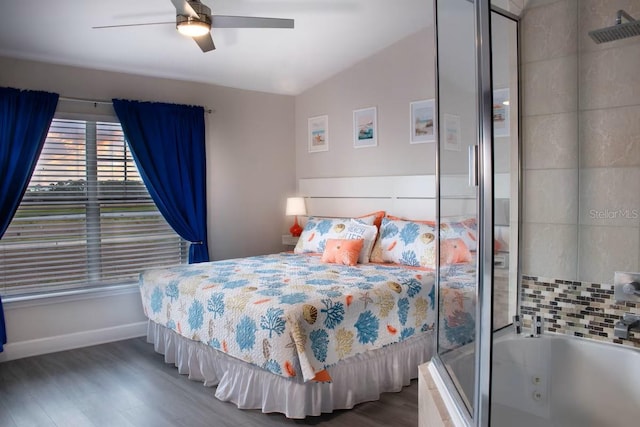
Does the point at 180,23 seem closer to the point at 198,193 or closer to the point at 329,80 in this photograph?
the point at 198,193

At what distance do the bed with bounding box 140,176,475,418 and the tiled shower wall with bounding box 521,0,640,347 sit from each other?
0.67m

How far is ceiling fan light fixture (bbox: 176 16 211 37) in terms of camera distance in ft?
9.27

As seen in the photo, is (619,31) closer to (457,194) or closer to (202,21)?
(457,194)

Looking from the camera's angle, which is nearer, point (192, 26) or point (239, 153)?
point (192, 26)

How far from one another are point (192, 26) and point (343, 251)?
6.85ft

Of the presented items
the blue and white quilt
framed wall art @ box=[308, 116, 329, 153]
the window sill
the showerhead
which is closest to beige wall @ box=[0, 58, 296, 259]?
framed wall art @ box=[308, 116, 329, 153]

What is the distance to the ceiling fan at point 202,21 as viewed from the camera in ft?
9.04

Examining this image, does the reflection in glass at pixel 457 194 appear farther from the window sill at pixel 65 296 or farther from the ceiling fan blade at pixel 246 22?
the window sill at pixel 65 296

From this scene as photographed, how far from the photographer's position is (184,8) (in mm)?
2711

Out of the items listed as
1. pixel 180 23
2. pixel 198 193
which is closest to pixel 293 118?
pixel 198 193

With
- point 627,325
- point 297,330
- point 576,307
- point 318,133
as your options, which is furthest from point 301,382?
point 318,133

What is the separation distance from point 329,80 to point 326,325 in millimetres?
3225

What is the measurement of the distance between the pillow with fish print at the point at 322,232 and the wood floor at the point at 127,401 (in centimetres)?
158

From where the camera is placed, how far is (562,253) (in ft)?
8.53
